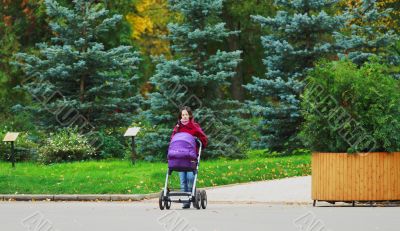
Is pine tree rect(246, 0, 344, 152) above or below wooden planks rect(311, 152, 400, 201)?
above

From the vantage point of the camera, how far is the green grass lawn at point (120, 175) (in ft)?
87.0

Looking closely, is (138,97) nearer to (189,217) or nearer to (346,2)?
(346,2)

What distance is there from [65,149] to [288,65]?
7779mm

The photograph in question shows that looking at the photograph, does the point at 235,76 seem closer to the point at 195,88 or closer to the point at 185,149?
the point at 195,88

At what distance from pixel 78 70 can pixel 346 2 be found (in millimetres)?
12619

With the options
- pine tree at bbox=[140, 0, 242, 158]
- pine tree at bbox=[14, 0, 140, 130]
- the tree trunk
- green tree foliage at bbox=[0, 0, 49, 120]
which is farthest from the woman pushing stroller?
the tree trunk

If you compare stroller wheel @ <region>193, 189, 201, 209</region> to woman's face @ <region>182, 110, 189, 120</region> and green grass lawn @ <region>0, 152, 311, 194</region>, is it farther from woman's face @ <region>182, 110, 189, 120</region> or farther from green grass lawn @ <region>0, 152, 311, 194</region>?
green grass lawn @ <region>0, 152, 311, 194</region>

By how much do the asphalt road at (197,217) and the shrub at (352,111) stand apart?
4.17 ft

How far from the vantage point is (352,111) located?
72.6 ft

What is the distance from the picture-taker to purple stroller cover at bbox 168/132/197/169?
2069cm

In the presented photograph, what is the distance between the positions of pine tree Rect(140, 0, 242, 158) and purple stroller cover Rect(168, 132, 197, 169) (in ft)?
42.2

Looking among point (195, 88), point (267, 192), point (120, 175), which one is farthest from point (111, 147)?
point (267, 192)

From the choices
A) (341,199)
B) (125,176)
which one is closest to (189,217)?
(341,199)

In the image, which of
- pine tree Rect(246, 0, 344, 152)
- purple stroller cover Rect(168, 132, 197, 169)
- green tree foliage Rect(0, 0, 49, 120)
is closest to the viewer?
purple stroller cover Rect(168, 132, 197, 169)
